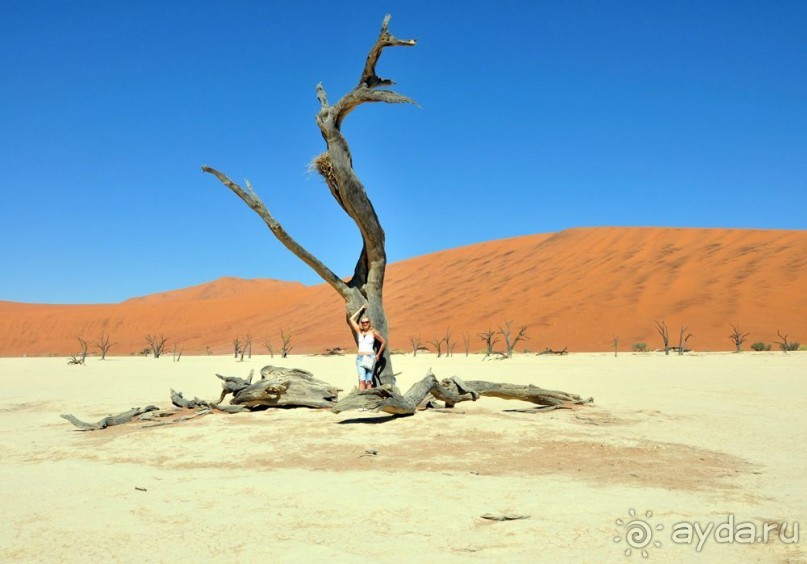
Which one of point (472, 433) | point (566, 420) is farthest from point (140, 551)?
point (566, 420)

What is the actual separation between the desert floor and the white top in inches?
36.2

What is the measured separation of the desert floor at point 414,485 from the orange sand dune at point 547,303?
23.5 metres

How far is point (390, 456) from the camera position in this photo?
5.76 metres

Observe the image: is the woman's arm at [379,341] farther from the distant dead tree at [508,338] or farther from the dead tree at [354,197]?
the distant dead tree at [508,338]

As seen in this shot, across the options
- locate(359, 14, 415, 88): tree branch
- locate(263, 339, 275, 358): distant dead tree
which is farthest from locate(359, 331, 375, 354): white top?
locate(263, 339, 275, 358): distant dead tree

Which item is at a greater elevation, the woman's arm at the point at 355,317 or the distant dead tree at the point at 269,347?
the woman's arm at the point at 355,317

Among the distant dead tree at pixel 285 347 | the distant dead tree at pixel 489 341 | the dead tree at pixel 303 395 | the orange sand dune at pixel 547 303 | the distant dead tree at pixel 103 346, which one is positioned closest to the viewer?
the dead tree at pixel 303 395

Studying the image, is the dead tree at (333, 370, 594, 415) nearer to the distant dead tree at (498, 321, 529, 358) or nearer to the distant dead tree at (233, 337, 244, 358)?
the distant dead tree at (498, 321, 529, 358)

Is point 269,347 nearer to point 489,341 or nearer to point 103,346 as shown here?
point 489,341

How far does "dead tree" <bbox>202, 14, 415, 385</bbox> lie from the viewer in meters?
8.62

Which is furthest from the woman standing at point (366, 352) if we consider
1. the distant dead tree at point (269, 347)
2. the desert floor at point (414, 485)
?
the distant dead tree at point (269, 347)

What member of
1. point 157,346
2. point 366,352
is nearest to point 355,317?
point 366,352

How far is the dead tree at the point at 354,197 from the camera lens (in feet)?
28.3

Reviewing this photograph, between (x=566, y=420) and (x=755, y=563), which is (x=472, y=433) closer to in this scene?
(x=566, y=420)
